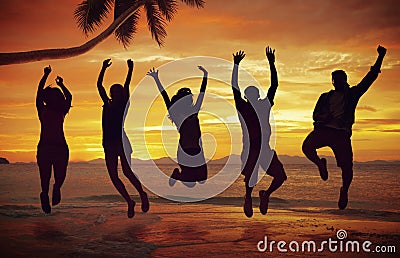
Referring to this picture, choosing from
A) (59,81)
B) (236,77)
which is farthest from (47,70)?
(236,77)

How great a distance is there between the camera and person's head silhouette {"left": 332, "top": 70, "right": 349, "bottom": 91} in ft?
29.6

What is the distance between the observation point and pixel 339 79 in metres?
9.08

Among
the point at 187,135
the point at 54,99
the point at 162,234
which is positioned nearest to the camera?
the point at 187,135

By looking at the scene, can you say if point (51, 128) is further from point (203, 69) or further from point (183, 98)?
point (203, 69)

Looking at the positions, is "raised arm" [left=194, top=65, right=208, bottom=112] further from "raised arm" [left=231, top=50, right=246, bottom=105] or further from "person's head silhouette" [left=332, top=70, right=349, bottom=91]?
"person's head silhouette" [left=332, top=70, right=349, bottom=91]

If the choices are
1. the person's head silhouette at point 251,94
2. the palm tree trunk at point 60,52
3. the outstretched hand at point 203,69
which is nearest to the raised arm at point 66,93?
the palm tree trunk at point 60,52

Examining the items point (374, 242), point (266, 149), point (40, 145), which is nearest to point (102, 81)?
point (40, 145)

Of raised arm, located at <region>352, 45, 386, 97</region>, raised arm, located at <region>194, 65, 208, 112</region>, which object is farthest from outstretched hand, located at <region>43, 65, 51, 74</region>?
raised arm, located at <region>352, 45, 386, 97</region>

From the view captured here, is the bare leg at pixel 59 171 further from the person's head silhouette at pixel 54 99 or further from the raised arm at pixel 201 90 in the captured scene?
the raised arm at pixel 201 90

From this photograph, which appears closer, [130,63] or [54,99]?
[54,99]

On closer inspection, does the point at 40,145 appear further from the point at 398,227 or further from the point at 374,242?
the point at 398,227

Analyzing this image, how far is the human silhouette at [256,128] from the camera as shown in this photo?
9.16 metres

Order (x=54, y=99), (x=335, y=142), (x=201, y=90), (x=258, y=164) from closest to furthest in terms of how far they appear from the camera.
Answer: (x=335, y=142), (x=258, y=164), (x=201, y=90), (x=54, y=99)

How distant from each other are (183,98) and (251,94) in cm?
131
